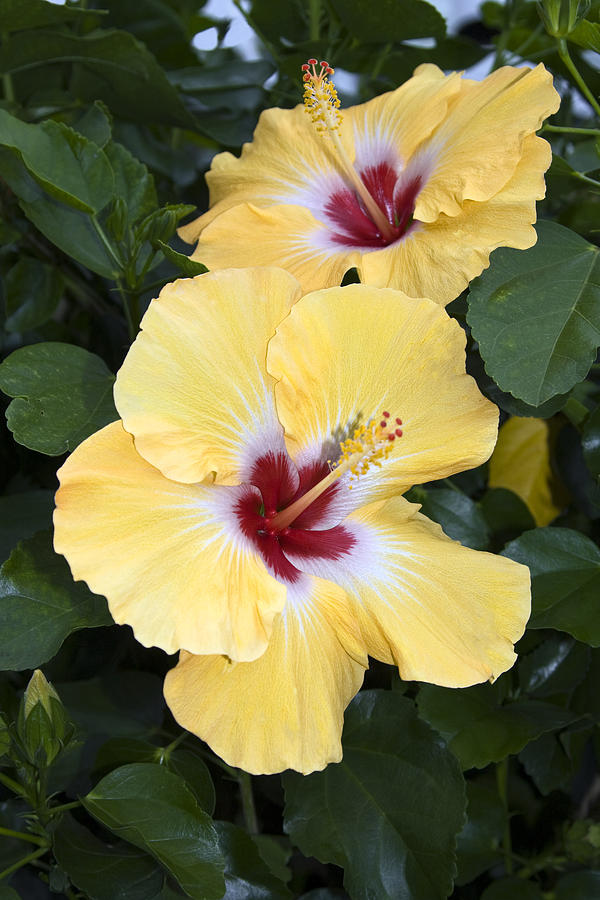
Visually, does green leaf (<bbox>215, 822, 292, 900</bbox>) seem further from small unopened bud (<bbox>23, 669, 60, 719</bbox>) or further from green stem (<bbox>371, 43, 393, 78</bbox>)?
green stem (<bbox>371, 43, 393, 78</bbox>)

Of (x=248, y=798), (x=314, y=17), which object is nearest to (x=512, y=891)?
(x=248, y=798)

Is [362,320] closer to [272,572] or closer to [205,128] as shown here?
[272,572]

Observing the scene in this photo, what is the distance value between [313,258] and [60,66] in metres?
0.79

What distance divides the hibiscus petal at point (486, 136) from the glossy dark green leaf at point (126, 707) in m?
0.70

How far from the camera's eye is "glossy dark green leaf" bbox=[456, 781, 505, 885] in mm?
1214

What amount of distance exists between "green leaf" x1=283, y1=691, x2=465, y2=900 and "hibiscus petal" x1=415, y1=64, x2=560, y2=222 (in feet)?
1.88

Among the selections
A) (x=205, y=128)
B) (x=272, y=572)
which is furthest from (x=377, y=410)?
(x=205, y=128)

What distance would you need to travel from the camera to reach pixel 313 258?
100 cm

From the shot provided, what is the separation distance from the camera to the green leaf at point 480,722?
3.44 ft

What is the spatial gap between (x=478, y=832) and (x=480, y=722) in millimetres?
221

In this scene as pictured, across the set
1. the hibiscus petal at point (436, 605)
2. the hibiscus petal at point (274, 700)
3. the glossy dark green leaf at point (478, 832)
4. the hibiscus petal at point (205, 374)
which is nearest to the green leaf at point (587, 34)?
the hibiscus petal at point (205, 374)

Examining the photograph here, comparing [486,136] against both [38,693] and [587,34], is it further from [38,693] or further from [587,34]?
[38,693]

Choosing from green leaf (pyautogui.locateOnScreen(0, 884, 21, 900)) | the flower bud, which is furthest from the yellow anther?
green leaf (pyautogui.locateOnScreen(0, 884, 21, 900))

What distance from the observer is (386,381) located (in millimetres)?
866
